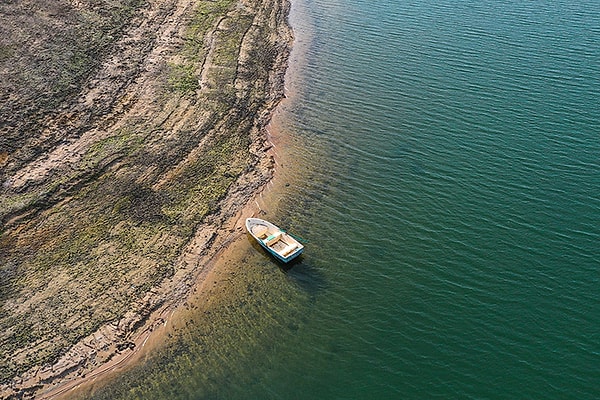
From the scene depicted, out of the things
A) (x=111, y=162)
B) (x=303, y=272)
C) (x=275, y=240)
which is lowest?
(x=303, y=272)

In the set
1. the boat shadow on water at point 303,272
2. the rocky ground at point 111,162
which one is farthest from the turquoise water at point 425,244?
the rocky ground at point 111,162

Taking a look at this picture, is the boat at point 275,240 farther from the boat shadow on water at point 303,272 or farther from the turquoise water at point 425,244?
the turquoise water at point 425,244

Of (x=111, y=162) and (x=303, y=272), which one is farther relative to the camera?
(x=111, y=162)

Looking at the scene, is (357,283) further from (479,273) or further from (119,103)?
(119,103)

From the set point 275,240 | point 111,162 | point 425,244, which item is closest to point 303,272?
point 275,240

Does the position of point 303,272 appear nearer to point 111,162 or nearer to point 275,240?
point 275,240

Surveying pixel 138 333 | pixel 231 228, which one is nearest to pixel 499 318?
pixel 231 228
